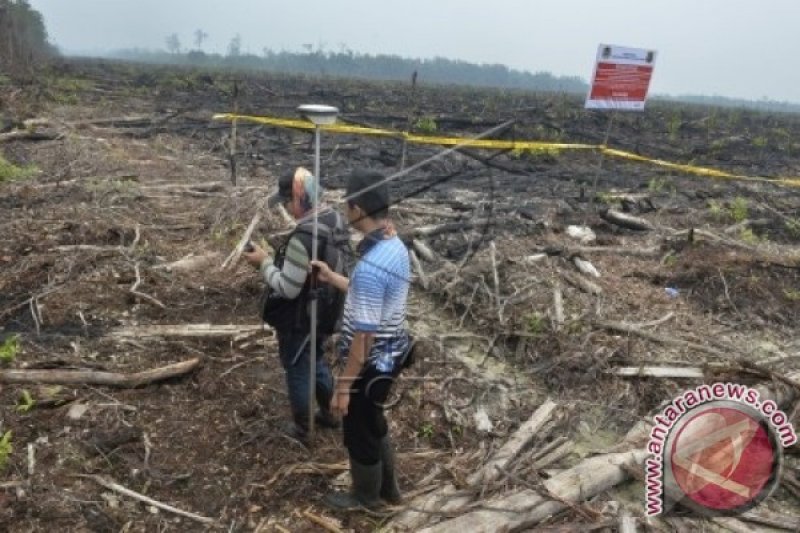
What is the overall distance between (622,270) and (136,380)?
6364 millimetres

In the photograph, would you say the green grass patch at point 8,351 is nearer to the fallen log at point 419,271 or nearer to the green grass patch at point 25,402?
the green grass patch at point 25,402

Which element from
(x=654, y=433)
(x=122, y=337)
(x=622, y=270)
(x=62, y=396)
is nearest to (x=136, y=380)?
(x=62, y=396)

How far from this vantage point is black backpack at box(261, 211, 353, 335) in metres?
3.85

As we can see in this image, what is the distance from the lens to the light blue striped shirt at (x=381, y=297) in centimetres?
313

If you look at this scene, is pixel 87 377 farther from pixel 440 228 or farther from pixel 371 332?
pixel 440 228

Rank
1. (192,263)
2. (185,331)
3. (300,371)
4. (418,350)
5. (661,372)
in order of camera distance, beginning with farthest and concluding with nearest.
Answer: (192,263)
(418,350)
(185,331)
(661,372)
(300,371)

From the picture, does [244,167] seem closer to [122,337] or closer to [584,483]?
[122,337]

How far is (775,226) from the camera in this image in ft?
36.6

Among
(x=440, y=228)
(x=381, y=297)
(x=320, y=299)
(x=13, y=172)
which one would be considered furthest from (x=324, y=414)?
(x=13, y=172)

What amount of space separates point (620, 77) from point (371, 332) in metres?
8.32

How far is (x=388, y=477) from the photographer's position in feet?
12.2

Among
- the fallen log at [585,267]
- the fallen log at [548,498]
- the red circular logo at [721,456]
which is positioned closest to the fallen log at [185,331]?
the fallen log at [548,498]

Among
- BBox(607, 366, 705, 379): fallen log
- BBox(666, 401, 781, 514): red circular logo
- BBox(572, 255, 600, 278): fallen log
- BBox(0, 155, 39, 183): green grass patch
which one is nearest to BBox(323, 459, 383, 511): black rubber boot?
BBox(666, 401, 781, 514): red circular logo

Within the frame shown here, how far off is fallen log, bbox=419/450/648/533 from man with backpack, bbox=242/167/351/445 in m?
1.36
